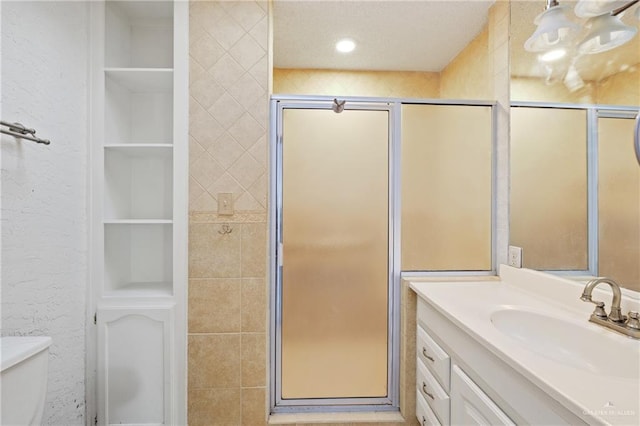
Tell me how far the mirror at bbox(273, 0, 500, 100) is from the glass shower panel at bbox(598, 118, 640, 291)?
844mm

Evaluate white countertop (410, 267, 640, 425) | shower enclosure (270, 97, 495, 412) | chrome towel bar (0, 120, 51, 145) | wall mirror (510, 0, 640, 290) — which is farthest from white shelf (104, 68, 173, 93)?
wall mirror (510, 0, 640, 290)

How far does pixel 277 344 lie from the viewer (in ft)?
5.72

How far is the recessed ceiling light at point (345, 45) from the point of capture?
228cm

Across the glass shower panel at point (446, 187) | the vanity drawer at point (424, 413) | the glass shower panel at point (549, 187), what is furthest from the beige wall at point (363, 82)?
the vanity drawer at point (424, 413)

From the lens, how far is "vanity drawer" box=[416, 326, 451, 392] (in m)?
1.27

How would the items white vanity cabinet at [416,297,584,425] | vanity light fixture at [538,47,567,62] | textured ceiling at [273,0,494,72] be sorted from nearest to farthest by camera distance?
white vanity cabinet at [416,297,584,425], vanity light fixture at [538,47,567,62], textured ceiling at [273,0,494,72]

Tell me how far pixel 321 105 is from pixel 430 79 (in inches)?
63.7

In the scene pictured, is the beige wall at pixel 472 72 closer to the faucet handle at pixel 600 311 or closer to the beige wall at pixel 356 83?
the beige wall at pixel 356 83

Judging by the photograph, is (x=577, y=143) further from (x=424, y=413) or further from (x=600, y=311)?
(x=424, y=413)

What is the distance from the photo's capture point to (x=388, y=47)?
7.76 feet

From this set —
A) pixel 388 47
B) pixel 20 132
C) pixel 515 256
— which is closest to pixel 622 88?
pixel 515 256

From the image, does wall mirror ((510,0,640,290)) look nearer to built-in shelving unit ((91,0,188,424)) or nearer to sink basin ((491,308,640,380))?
sink basin ((491,308,640,380))

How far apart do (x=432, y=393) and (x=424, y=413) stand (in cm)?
21

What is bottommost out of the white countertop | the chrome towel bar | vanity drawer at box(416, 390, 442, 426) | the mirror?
vanity drawer at box(416, 390, 442, 426)
